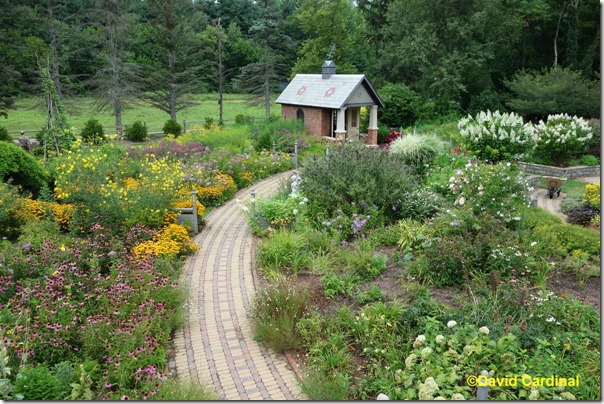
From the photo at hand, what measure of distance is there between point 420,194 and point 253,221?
3.87 metres

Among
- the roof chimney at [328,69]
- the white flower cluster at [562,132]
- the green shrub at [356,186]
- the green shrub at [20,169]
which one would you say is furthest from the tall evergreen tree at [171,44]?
the green shrub at [356,186]

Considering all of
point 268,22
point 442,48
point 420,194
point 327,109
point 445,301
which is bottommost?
point 445,301

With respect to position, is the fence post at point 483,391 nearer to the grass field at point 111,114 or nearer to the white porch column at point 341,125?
the white porch column at point 341,125

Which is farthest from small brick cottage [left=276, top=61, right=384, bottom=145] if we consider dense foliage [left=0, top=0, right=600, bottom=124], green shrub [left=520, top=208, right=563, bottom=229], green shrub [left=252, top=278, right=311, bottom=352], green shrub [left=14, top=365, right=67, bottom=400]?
green shrub [left=14, top=365, right=67, bottom=400]

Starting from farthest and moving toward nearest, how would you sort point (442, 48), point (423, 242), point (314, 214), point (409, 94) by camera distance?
point (442, 48), point (409, 94), point (314, 214), point (423, 242)

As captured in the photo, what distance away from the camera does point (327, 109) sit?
21.8 meters

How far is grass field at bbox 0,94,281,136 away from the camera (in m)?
29.1

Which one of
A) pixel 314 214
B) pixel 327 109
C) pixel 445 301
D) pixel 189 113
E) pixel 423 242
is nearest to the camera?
pixel 445 301

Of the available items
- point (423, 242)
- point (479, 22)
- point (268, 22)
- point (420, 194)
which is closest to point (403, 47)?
point (479, 22)

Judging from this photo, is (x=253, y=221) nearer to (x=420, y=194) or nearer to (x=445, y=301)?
(x=420, y=194)

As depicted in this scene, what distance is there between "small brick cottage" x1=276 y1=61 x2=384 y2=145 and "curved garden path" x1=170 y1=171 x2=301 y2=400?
12368mm

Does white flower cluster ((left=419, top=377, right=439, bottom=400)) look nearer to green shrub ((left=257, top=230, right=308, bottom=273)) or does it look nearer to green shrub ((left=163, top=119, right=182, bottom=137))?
green shrub ((left=257, top=230, right=308, bottom=273))

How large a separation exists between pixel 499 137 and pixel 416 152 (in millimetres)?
2637

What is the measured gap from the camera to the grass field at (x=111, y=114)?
29058mm
